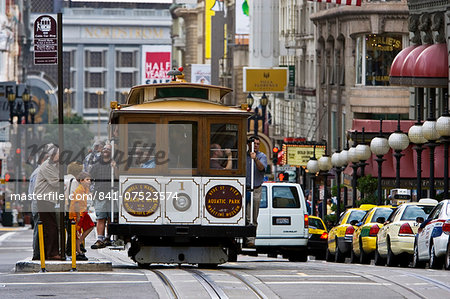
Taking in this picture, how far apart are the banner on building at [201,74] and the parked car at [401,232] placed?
75782 mm

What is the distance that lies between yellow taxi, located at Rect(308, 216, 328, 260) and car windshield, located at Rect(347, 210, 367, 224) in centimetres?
287

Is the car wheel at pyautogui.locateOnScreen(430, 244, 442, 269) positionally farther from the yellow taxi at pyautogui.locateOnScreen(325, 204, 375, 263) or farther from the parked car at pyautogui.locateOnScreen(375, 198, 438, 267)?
the yellow taxi at pyautogui.locateOnScreen(325, 204, 375, 263)

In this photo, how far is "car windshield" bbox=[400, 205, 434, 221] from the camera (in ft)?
87.2

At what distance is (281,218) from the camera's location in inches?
1177

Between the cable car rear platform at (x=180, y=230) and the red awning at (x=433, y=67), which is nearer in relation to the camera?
the cable car rear platform at (x=180, y=230)

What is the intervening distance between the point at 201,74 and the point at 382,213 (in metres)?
75.6

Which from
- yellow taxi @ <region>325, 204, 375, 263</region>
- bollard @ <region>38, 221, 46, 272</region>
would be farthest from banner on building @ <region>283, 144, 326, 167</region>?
bollard @ <region>38, 221, 46, 272</region>

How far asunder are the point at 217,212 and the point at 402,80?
24.1 m

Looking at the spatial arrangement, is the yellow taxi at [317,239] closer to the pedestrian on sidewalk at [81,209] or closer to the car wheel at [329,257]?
the car wheel at [329,257]

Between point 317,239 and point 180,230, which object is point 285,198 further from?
point 180,230

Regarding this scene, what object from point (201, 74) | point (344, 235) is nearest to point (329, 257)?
point (344, 235)

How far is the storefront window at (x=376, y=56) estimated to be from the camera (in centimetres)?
5516

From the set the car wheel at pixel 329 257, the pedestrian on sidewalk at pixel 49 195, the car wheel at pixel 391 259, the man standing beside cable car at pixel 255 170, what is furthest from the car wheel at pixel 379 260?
the pedestrian on sidewalk at pixel 49 195

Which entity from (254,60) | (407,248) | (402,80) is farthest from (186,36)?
(407,248)
